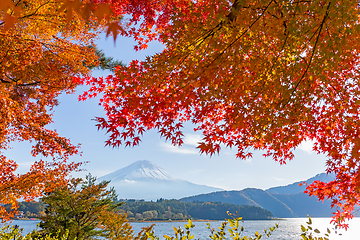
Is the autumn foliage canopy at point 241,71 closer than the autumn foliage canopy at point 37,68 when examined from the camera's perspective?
Yes

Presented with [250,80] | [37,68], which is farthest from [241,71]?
[37,68]

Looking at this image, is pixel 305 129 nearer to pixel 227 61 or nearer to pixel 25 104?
pixel 227 61

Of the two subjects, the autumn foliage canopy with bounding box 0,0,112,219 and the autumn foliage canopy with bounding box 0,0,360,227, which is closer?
the autumn foliage canopy with bounding box 0,0,360,227

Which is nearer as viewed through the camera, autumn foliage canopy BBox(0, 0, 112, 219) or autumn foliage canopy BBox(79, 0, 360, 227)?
autumn foliage canopy BBox(79, 0, 360, 227)

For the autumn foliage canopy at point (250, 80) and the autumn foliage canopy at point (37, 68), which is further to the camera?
the autumn foliage canopy at point (37, 68)

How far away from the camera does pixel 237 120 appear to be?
460 centimetres

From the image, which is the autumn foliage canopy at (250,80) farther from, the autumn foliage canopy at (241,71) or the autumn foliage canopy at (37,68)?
the autumn foliage canopy at (37,68)

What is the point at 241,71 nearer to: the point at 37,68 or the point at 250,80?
the point at 250,80

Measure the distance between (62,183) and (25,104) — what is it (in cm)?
673

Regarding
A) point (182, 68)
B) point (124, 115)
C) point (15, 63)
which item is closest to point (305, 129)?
point (182, 68)

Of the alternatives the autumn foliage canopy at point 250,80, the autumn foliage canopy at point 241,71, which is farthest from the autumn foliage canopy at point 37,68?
the autumn foliage canopy at point 250,80

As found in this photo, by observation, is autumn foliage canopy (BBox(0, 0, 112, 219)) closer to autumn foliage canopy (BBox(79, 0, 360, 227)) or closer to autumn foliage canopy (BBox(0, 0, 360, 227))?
autumn foliage canopy (BBox(0, 0, 360, 227))

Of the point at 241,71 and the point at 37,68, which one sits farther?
the point at 37,68

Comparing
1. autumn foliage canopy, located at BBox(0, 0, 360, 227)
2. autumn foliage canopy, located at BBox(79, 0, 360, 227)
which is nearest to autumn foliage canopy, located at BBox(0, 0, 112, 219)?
autumn foliage canopy, located at BBox(0, 0, 360, 227)
